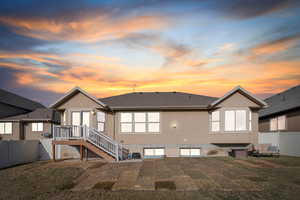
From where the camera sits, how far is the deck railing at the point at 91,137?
1517 centimetres

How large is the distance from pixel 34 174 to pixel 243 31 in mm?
16463

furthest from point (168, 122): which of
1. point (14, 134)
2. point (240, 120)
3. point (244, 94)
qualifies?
point (14, 134)

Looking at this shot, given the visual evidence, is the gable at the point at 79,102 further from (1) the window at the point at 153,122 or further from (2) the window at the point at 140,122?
(1) the window at the point at 153,122

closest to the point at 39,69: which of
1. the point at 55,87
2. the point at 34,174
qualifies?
the point at 55,87

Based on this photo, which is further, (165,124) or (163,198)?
(165,124)

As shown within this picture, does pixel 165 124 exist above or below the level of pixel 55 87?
below

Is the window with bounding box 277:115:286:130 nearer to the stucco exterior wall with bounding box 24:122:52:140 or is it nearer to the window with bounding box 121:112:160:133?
the window with bounding box 121:112:160:133

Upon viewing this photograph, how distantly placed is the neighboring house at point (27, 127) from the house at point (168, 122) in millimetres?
11136

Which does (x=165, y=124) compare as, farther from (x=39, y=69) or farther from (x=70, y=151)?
(x=39, y=69)

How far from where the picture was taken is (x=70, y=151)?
17.6 meters

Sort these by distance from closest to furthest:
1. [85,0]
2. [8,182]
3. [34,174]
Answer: [8,182], [34,174], [85,0]

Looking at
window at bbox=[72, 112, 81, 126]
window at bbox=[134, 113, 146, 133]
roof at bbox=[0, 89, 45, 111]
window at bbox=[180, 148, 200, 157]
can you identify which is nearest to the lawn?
window at bbox=[180, 148, 200, 157]

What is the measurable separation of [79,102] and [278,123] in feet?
63.9

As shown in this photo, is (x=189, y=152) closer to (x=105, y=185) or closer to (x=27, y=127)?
(x=105, y=185)
